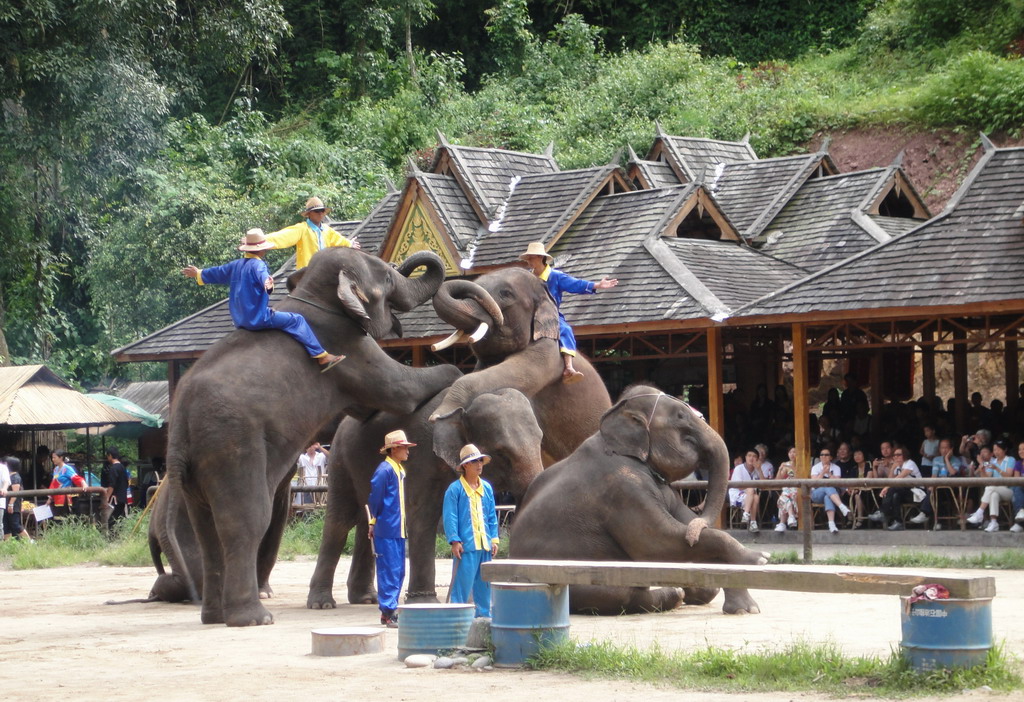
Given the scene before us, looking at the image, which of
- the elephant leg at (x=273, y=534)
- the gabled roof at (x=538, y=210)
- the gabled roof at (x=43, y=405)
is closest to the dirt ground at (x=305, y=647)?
the elephant leg at (x=273, y=534)

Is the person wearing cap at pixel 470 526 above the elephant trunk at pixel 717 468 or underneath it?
underneath

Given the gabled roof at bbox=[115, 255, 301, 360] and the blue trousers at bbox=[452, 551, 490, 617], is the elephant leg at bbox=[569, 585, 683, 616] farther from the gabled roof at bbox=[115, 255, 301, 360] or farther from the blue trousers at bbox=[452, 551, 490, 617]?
the gabled roof at bbox=[115, 255, 301, 360]

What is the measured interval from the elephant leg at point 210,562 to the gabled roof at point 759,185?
1640cm

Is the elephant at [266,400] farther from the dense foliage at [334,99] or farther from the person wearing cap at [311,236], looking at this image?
the dense foliage at [334,99]

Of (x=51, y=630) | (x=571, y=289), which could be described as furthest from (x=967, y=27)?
(x=51, y=630)

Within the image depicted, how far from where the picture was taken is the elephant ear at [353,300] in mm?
11586

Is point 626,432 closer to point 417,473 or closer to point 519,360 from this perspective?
point 519,360

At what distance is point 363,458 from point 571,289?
220 cm

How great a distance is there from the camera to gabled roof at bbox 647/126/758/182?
2900cm

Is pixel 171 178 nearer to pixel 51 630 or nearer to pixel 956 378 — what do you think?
pixel 956 378

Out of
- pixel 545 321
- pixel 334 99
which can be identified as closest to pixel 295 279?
pixel 545 321

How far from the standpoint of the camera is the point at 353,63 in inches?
1876

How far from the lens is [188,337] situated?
2723 cm

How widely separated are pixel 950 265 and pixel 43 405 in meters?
15.8
